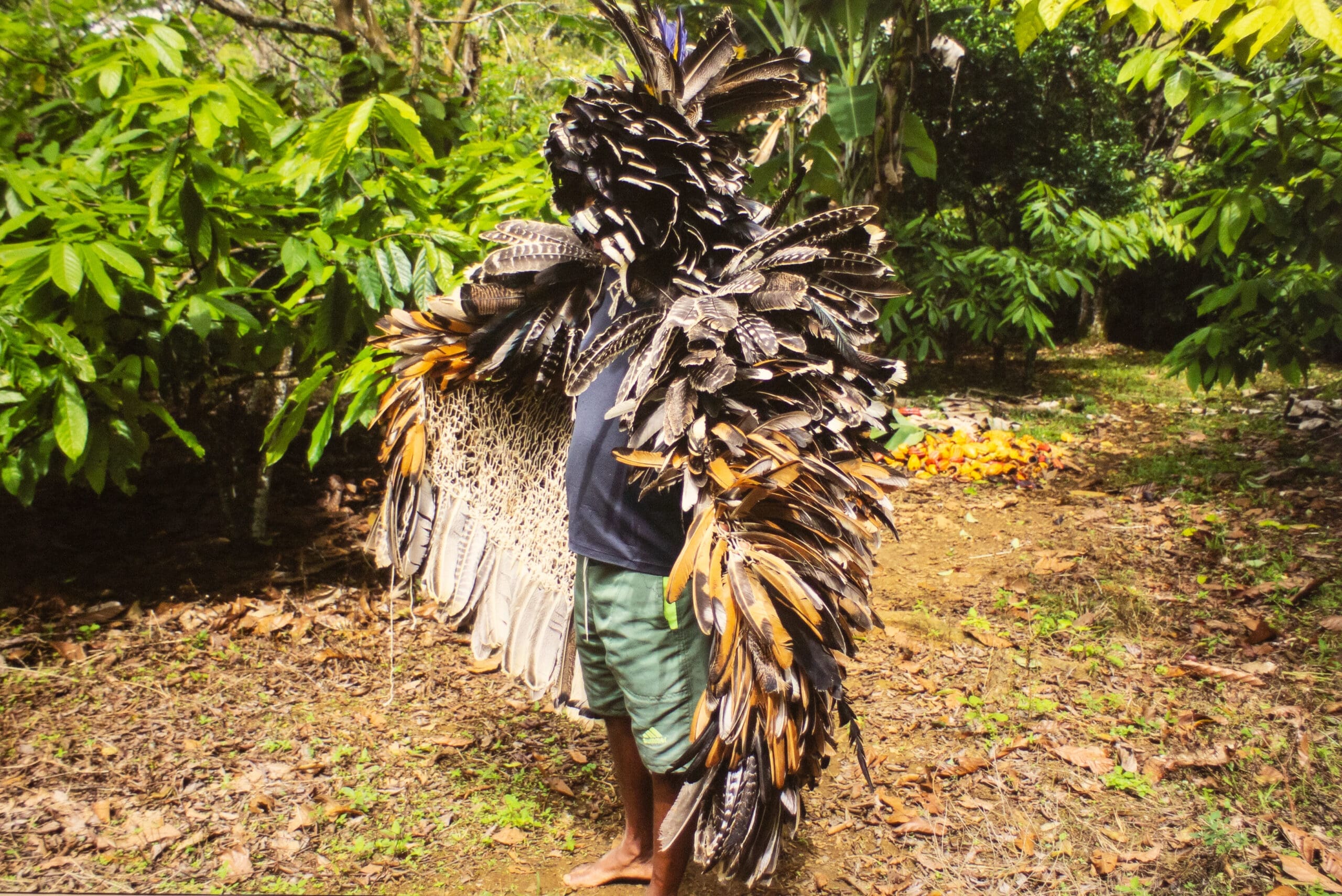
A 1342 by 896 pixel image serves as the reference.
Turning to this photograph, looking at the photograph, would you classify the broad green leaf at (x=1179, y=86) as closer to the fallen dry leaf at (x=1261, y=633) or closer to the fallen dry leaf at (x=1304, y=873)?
the fallen dry leaf at (x=1261, y=633)

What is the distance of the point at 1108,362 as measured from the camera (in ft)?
32.6

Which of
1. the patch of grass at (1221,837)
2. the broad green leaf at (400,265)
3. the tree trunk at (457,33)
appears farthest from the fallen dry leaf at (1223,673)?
the tree trunk at (457,33)

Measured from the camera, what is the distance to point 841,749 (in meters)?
2.84

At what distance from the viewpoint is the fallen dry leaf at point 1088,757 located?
256 centimetres

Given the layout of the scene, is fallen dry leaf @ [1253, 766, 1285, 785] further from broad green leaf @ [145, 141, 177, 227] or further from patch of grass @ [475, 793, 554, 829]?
broad green leaf @ [145, 141, 177, 227]

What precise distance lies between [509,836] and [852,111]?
322 centimetres

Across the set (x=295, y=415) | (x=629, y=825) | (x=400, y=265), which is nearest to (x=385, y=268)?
(x=400, y=265)

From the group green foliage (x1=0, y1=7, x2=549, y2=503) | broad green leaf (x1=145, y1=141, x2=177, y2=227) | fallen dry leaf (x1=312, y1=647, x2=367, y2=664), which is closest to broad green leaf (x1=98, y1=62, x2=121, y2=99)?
green foliage (x1=0, y1=7, x2=549, y2=503)

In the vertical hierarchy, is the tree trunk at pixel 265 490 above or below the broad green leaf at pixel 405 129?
below

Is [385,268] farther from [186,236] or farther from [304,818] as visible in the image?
[304,818]

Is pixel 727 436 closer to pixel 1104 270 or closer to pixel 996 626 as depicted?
pixel 996 626

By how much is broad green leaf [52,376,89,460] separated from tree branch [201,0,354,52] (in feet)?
6.95

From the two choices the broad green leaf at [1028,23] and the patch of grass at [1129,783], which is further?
the patch of grass at [1129,783]

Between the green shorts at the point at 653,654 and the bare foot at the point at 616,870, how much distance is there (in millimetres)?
503
